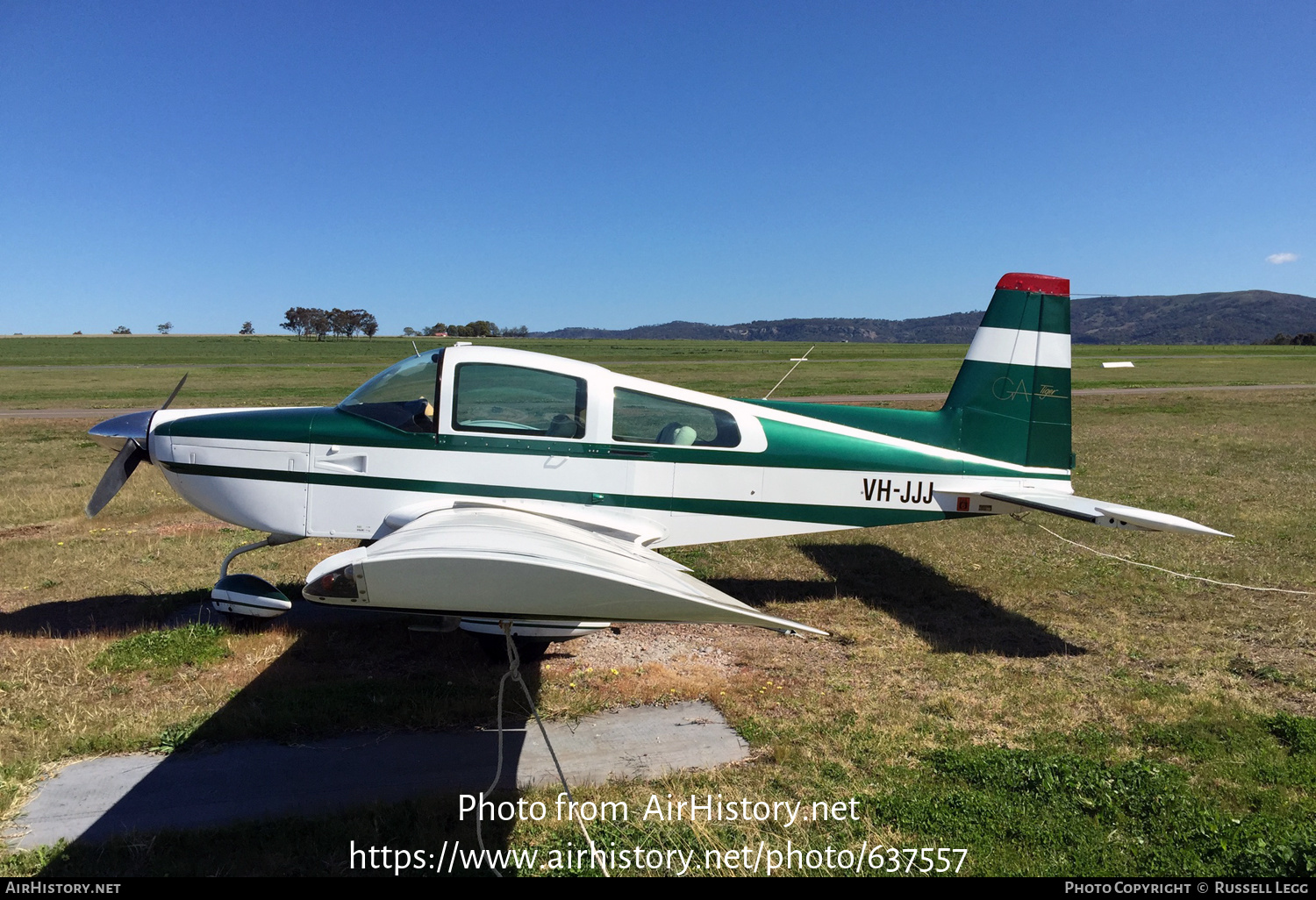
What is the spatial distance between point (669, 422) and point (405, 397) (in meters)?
2.03

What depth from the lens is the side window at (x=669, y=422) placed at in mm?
5648

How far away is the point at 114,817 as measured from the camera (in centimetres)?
369

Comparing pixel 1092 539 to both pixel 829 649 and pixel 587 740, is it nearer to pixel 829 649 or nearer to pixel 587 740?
pixel 829 649

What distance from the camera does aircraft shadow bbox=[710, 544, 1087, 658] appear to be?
6078 mm

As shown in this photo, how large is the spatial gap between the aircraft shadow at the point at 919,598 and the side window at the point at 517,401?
293cm

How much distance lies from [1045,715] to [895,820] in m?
1.74

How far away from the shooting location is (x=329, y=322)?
111 meters

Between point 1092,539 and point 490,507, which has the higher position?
point 490,507

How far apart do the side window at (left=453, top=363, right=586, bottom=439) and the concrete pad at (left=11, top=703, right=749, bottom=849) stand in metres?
2.09

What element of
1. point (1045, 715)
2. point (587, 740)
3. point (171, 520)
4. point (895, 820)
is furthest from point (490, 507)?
point (171, 520)

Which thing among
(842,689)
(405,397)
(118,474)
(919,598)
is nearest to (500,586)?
(405,397)

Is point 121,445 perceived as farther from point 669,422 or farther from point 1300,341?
point 1300,341

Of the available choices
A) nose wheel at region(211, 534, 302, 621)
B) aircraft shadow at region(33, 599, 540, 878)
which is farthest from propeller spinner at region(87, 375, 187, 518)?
aircraft shadow at region(33, 599, 540, 878)

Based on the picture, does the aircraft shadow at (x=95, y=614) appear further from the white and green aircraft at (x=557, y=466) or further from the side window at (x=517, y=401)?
the side window at (x=517, y=401)
